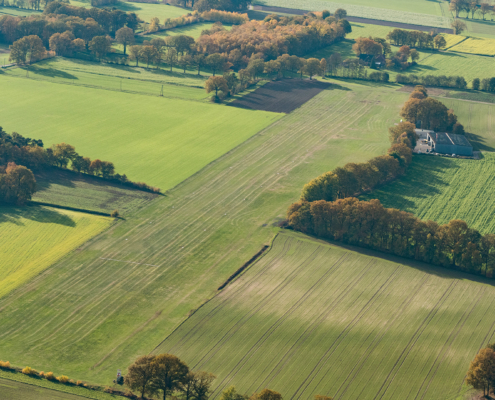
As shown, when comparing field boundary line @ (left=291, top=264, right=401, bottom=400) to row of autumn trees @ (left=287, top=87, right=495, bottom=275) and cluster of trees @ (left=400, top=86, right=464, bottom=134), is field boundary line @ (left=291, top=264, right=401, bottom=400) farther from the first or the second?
cluster of trees @ (left=400, top=86, right=464, bottom=134)

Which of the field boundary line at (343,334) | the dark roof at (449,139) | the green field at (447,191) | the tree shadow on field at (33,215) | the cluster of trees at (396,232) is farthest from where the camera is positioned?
the dark roof at (449,139)

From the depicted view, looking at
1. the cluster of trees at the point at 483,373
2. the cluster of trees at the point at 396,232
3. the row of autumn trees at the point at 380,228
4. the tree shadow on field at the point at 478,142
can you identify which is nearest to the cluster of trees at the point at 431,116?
the tree shadow on field at the point at 478,142

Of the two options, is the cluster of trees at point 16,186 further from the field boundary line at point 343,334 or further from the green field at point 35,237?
the field boundary line at point 343,334

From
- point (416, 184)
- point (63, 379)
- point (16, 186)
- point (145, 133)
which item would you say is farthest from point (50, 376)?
point (145, 133)

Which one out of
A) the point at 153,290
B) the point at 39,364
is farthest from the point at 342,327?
the point at 39,364

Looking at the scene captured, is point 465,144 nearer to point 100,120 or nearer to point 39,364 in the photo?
point 100,120

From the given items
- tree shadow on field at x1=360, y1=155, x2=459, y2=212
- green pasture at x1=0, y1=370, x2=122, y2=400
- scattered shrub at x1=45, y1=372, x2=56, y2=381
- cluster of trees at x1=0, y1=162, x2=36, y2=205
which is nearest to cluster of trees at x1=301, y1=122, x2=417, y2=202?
tree shadow on field at x1=360, y1=155, x2=459, y2=212

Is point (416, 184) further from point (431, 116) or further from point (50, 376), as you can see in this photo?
point (50, 376)

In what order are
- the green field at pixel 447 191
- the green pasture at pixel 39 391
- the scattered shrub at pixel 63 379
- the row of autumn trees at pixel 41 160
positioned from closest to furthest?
the green pasture at pixel 39 391 < the scattered shrub at pixel 63 379 < the green field at pixel 447 191 < the row of autumn trees at pixel 41 160
